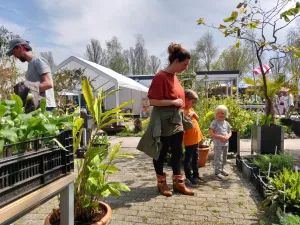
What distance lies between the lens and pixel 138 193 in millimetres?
3160

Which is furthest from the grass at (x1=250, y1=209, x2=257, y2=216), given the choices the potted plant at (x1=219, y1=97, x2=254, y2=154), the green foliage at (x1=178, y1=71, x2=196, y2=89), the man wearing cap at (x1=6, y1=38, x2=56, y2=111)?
the green foliage at (x1=178, y1=71, x2=196, y2=89)

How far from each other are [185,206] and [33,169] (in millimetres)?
1935

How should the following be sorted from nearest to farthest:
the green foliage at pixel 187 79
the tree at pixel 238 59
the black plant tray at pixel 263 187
Answer: 1. the black plant tray at pixel 263 187
2. the green foliage at pixel 187 79
3. the tree at pixel 238 59

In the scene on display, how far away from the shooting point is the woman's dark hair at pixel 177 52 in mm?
2881

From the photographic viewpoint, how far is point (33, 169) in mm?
1219

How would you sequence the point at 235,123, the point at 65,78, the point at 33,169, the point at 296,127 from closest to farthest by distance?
1. the point at 33,169
2. the point at 235,123
3. the point at 296,127
4. the point at 65,78

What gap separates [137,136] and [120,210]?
583cm

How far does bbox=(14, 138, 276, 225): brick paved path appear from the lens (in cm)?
243

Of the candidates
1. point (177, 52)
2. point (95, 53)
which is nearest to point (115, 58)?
point (95, 53)

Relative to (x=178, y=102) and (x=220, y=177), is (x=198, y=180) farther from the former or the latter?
(x=178, y=102)

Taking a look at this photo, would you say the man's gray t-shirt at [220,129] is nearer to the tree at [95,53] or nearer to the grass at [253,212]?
the grass at [253,212]

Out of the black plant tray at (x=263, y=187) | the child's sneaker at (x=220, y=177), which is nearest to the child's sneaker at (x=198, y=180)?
the child's sneaker at (x=220, y=177)

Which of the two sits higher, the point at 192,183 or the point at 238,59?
the point at 238,59

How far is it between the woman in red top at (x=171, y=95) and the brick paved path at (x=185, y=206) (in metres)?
0.18
